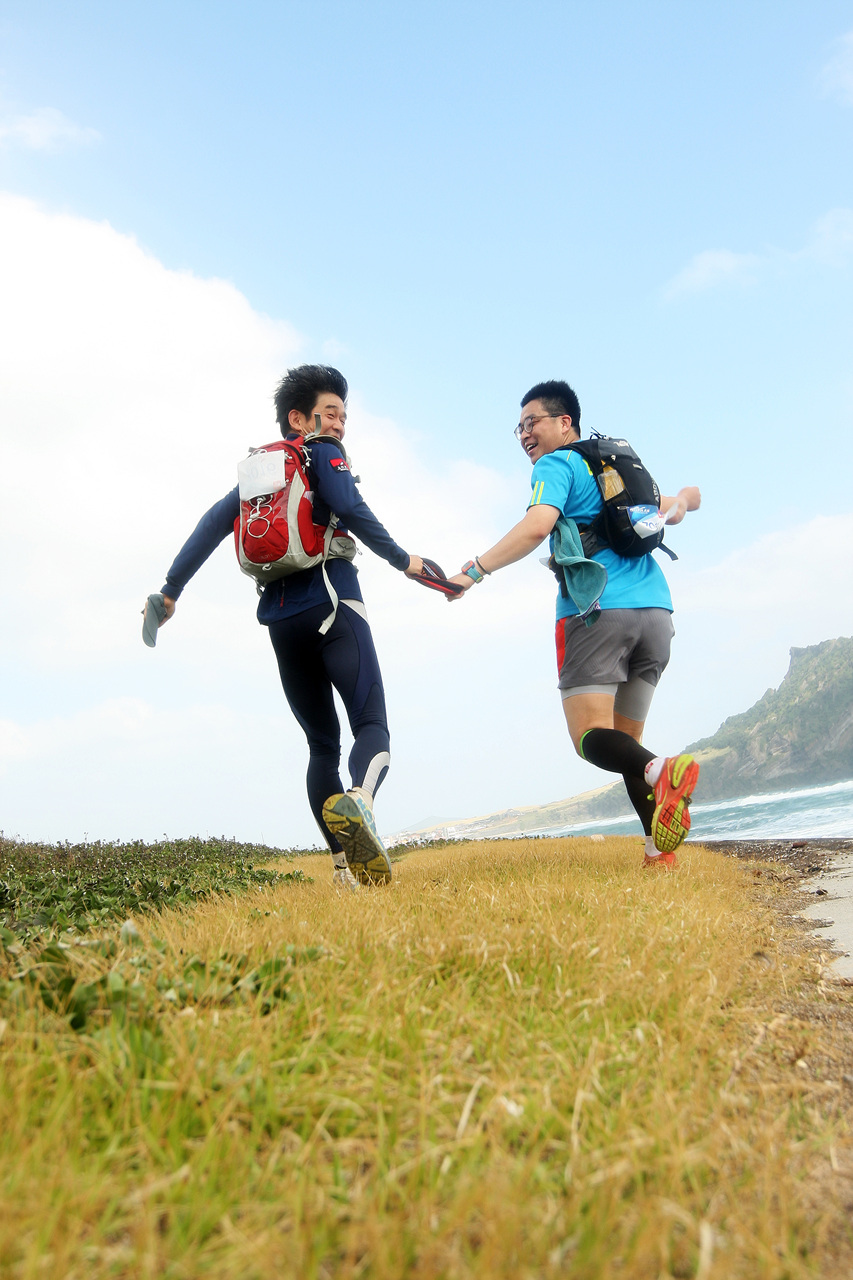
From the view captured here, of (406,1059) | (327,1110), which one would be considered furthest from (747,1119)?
(327,1110)

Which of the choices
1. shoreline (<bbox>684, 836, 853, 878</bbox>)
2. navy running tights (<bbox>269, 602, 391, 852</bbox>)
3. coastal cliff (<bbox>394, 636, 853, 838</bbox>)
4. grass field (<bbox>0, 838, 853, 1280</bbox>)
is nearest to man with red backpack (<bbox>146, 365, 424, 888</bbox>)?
navy running tights (<bbox>269, 602, 391, 852</bbox>)

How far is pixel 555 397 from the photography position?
5703 millimetres

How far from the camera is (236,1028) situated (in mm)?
1513

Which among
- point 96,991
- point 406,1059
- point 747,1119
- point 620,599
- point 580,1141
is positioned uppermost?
point 620,599

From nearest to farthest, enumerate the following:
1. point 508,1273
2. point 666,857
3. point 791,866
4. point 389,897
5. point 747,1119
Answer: point 508,1273, point 747,1119, point 389,897, point 666,857, point 791,866

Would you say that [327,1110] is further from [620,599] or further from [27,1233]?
[620,599]

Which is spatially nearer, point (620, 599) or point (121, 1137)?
point (121, 1137)

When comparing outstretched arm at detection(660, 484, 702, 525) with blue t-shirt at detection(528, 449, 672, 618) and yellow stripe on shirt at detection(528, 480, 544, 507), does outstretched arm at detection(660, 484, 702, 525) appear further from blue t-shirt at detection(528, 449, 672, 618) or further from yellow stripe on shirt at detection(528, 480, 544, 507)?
yellow stripe on shirt at detection(528, 480, 544, 507)

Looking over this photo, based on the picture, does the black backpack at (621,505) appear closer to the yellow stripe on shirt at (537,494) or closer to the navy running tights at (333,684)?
the yellow stripe on shirt at (537,494)

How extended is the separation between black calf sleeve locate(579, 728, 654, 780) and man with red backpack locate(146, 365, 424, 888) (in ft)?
4.39

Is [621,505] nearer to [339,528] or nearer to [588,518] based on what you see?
[588,518]

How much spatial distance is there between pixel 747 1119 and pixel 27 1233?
129 centimetres

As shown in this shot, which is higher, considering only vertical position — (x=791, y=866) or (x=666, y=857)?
(x=666, y=857)

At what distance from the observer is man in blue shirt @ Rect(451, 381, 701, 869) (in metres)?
4.63
